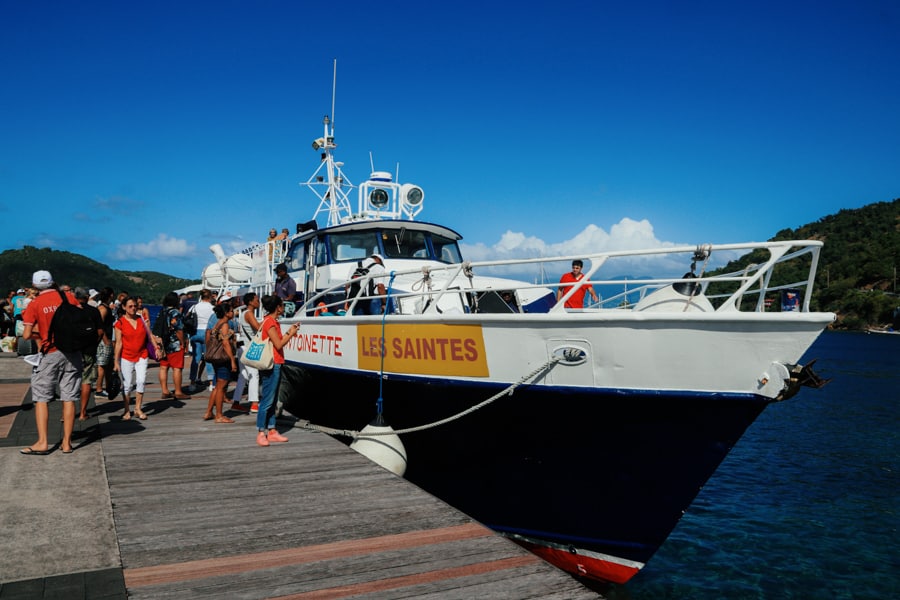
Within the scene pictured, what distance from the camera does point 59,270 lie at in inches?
5094

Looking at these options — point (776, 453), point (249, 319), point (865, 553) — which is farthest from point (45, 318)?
point (776, 453)

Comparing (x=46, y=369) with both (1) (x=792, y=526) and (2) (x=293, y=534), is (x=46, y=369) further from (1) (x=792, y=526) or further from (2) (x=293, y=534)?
(1) (x=792, y=526)

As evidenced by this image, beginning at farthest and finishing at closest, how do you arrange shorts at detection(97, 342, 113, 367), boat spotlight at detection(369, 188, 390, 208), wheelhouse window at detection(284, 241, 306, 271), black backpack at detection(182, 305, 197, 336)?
boat spotlight at detection(369, 188, 390, 208) < wheelhouse window at detection(284, 241, 306, 271) < black backpack at detection(182, 305, 197, 336) < shorts at detection(97, 342, 113, 367)

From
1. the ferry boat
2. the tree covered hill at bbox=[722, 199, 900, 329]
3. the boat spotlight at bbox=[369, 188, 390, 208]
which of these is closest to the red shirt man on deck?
the ferry boat

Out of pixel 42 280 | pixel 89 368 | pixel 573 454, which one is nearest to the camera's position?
pixel 573 454

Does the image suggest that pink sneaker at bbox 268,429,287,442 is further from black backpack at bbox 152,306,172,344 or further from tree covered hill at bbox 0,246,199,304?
tree covered hill at bbox 0,246,199,304

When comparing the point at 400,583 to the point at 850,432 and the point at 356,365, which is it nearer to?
the point at 356,365

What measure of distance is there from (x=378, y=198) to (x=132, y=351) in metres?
6.46

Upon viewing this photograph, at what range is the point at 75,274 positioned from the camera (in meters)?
128

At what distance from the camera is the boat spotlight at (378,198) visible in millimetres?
13211

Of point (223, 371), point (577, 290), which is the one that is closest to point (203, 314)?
point (223, 371)

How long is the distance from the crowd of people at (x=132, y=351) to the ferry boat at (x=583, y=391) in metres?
1.12

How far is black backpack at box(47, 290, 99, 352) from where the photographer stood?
579 centimetres

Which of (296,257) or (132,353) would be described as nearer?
(132,353)
